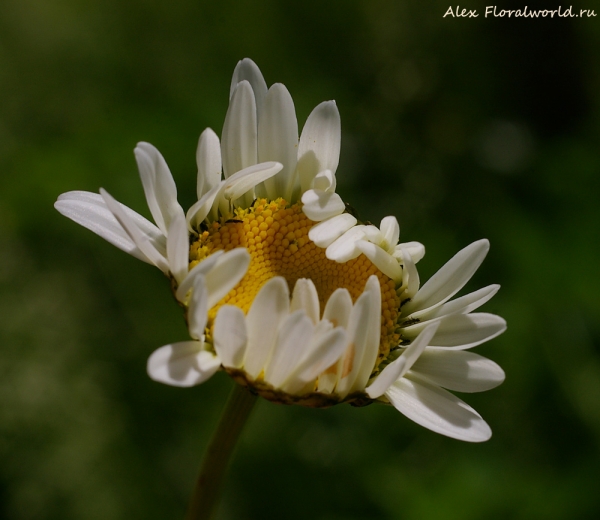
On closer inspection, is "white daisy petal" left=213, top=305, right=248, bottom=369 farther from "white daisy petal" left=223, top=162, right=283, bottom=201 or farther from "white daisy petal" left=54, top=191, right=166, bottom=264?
"white daisy petal" left=223, top=162, right=283, bottom=201

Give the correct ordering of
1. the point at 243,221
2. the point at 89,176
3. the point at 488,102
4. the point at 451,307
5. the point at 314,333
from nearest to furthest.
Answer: the point at 314,333, the point at 451,307, the point at 243,221, the point at 89,176, the point at 488,102

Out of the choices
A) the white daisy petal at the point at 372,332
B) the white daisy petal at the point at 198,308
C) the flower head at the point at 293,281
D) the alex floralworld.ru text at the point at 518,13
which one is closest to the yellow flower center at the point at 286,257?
the flower head at the point at 293,281

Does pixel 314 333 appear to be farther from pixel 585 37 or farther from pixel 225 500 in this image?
pixel 585 37

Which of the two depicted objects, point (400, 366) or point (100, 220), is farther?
point (100, 220)

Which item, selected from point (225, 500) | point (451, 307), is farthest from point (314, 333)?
point (225, 500)

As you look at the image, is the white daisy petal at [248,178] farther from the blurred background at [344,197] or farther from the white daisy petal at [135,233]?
the blurred background at [344,197]

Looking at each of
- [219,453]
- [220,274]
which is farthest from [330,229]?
[219,453]

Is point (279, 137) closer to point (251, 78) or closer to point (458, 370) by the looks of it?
point (251, 78)
